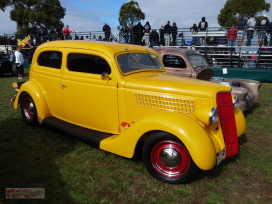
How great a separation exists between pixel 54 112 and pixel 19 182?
1.71 meters

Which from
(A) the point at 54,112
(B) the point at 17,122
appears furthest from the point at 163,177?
(B) the point at 17,122

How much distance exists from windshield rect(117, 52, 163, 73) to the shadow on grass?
1.66 m

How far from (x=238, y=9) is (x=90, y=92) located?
31375 millimetres

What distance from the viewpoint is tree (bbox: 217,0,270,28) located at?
28.0 m

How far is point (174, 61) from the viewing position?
725cm

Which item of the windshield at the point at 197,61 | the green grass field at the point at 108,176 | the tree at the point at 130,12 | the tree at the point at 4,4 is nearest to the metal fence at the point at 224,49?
the windshield at the point at 197,61

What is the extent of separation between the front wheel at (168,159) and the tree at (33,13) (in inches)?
1375

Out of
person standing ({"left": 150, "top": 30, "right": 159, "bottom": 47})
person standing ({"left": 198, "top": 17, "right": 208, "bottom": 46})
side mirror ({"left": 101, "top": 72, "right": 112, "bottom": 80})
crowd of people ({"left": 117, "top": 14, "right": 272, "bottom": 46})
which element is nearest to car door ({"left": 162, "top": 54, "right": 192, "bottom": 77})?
side mirror ({"left": 101, "top": 72, "right": 112, "bottom": 80})

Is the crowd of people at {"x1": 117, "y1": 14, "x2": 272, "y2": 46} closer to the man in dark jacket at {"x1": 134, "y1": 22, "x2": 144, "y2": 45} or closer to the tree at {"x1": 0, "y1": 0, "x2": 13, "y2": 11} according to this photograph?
the man in dark jacket at {"x1": 134, "y1": 22, "x2": 144, "y2": 45}

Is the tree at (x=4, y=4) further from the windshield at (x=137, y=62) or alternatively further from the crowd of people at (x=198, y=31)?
the windshield at (x=137, y=62)

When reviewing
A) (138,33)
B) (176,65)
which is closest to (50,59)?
(176,65)

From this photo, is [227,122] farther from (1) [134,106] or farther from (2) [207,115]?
(1) [134,106]

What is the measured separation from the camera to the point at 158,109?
10.3ft

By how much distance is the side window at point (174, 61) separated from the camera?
23.3 feet
